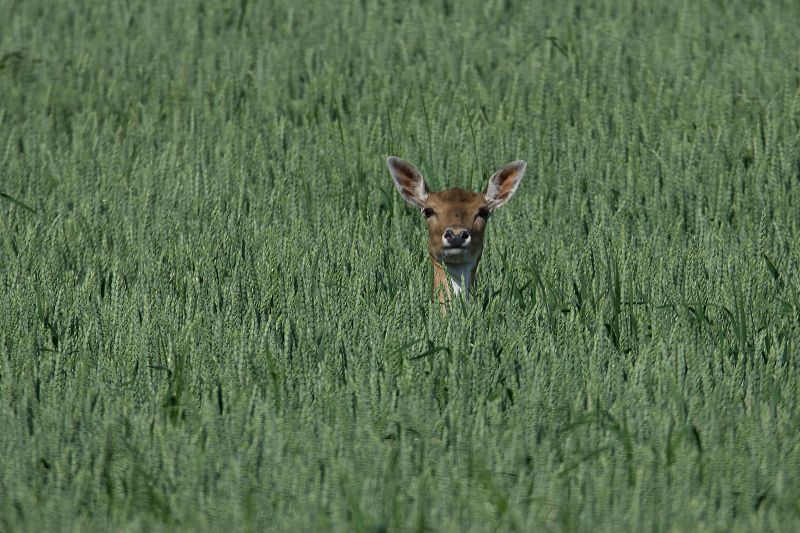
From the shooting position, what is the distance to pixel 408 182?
6359mm

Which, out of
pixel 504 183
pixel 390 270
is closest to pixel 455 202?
pixel 504 183

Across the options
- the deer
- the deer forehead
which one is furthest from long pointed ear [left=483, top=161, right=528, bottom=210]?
the deer forehead

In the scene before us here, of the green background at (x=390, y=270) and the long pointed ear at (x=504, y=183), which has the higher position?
the long pointed ear at (x=504, y=183)

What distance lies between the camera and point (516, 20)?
10875 millimetres

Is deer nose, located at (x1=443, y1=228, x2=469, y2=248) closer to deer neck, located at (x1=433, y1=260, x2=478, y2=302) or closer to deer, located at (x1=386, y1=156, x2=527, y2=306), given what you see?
deer, located at (x1=386, y1=156, x2=527, y2=306)

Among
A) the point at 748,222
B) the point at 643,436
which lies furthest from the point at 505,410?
the point at 748,222

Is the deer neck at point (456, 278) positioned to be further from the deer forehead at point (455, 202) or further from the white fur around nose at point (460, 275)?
the deer forehead at point (455, 202)

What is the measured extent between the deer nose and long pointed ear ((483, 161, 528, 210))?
40 cm

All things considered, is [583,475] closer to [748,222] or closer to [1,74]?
[748,222]

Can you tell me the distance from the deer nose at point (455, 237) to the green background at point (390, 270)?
0.27 meters

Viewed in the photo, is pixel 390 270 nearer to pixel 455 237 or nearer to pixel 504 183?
pixel 504 183

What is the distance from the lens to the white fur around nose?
6.00m

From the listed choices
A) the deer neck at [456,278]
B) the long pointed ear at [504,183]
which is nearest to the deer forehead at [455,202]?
the long pointed ear at [504,183]

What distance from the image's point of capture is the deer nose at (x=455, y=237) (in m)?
5.79
